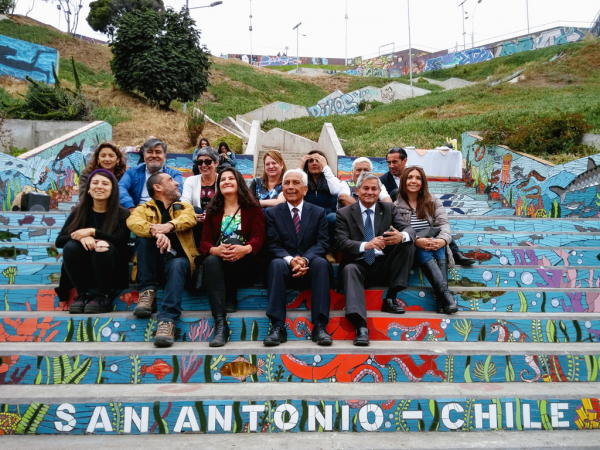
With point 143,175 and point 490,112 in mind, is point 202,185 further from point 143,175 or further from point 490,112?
point 490,112

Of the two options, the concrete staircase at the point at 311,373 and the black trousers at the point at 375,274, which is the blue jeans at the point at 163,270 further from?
the black trousers at the point at 375,274

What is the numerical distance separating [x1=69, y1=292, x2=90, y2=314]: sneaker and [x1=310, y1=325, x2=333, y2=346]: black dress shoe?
6.23 feet

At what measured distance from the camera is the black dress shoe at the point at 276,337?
3160 mm

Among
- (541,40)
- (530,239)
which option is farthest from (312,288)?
(541,40)

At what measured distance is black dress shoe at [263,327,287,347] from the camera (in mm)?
3160

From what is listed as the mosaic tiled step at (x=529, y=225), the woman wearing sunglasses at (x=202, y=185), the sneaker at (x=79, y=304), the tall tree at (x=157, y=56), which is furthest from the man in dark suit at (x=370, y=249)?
the tall tree at (x=157, y=56)

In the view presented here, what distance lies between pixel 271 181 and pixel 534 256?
292 cm

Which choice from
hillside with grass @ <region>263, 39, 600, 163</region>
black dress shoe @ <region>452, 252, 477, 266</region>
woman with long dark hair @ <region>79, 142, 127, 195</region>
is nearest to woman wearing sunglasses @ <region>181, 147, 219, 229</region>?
woman with long dark hair @ <region>79, 142, 127, 195</region>

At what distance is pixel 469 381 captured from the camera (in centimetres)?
309

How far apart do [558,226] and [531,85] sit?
20680 mm

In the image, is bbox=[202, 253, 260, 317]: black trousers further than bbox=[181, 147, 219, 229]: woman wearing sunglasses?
No

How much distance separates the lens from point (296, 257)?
3.57 metres

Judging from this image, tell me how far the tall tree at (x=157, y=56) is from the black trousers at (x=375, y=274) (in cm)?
1409

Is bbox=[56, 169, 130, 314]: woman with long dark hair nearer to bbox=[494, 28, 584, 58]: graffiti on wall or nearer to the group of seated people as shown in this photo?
the group of seated people
